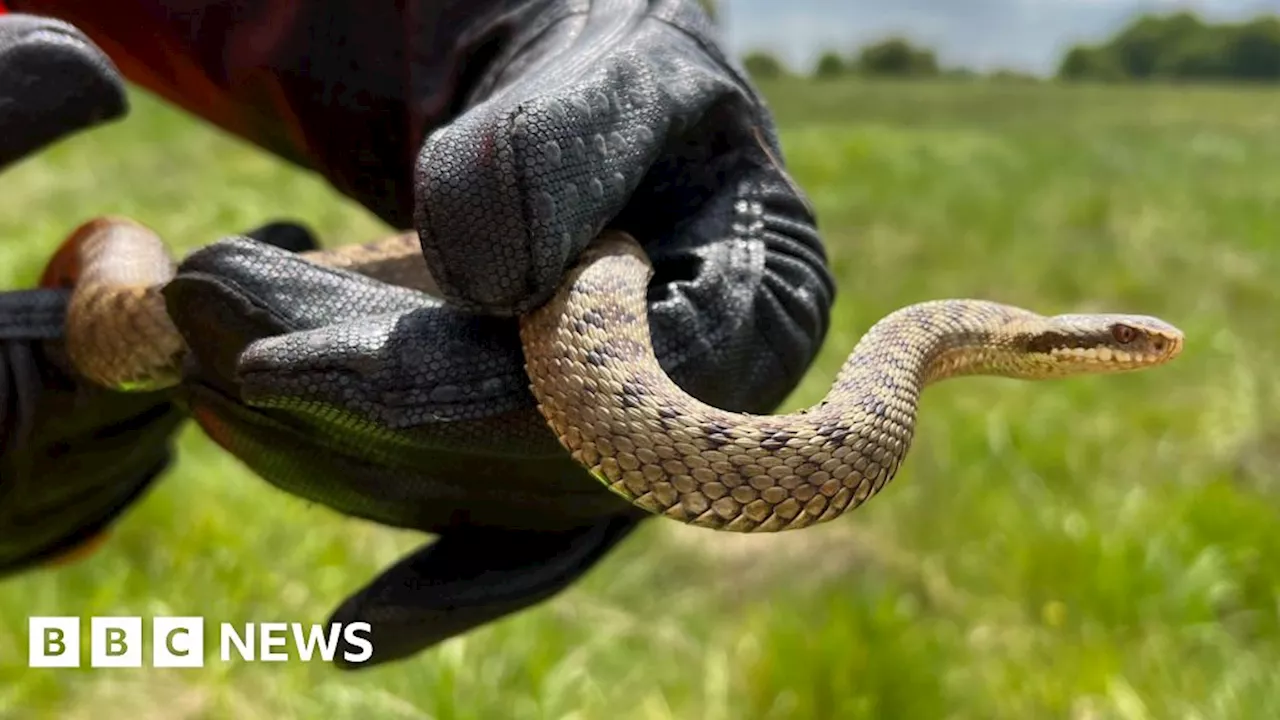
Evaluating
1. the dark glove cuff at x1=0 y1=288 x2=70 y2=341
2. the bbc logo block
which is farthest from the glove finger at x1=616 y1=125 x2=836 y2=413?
the bbc logo block

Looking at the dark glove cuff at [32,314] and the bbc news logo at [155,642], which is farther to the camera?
the bbc news logo at [155,642]

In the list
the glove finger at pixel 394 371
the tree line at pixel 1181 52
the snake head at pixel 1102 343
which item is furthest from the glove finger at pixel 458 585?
the tree line at pixel 1181 52

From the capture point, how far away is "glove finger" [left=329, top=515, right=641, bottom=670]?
5.67 feet

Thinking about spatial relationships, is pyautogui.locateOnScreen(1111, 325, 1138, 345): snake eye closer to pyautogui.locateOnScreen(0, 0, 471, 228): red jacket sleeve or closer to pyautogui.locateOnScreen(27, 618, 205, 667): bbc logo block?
pyautogui.locateOnScreen(0, 0, 471, 228): red jacket sleeve

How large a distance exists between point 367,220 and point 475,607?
23.2 feet

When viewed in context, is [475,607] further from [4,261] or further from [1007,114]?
[1007,114]

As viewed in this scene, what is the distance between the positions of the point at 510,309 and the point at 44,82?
2.88ft

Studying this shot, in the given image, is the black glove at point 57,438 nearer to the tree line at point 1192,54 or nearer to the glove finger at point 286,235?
the glove finger at point 286,235

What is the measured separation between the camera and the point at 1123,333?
77.8 inches

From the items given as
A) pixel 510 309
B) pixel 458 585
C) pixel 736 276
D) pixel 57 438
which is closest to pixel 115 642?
pixel 57 438

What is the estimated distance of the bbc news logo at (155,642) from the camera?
3.16 metres

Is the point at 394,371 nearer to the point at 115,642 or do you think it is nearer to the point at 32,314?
the point at 32,314

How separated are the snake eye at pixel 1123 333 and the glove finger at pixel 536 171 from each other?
940 millimetres

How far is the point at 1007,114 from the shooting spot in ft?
57.4
